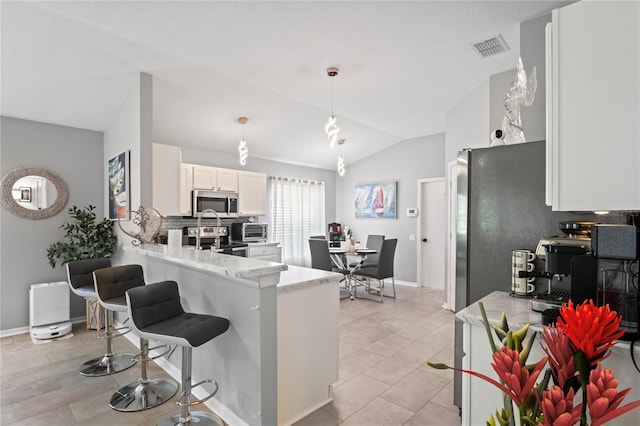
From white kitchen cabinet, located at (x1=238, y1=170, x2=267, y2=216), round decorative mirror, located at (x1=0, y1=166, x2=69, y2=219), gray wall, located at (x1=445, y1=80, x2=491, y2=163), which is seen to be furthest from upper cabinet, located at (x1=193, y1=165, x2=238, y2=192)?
gray wall, located at (x1=445, y1=80, x2=491, y2=163)

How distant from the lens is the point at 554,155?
1.22 meters

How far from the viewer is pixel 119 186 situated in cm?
382

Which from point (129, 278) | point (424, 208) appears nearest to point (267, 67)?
point (129, 278)

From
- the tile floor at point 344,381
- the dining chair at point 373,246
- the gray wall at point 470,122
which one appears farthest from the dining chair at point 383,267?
the gray wall at point 470,122

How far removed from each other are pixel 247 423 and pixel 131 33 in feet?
9.99

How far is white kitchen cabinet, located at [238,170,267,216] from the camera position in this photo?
5.60m

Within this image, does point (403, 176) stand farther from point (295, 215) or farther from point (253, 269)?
Answer: point (253, 269)

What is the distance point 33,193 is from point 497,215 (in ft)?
15.9

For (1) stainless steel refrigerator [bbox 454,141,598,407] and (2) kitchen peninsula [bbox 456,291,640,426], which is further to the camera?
(1) stainless steel refrigerator [bbox 454,141,598,407]

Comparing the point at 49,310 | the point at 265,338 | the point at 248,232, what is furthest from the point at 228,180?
the point at 265,338

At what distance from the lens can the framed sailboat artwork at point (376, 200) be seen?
6.63 m

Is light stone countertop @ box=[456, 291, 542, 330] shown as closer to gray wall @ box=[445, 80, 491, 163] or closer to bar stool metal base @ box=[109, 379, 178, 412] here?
bar stool metal base @ box=[109, 379, 178, 412]

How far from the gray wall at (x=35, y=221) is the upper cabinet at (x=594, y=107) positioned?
16.2 feet

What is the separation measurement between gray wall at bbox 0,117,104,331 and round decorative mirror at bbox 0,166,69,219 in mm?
71
